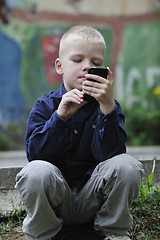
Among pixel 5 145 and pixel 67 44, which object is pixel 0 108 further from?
pixel 67 44

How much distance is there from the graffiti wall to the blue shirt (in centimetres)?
408

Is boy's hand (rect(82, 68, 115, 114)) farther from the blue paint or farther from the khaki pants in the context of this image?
the blue paint

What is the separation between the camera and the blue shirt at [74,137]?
201 cm

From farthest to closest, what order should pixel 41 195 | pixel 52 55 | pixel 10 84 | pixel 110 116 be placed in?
pixel 52 55, pixel 10 84, pixel 110 116, pixel 41 195

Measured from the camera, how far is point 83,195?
6.98ft

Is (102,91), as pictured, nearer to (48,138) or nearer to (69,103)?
(69,103)

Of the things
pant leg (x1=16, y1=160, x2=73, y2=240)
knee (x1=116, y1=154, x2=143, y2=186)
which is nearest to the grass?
pant leg (x1=16, y1=160, x2=73, y2=240)

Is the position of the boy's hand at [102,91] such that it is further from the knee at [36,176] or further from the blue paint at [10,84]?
the blue paint at [10,84]

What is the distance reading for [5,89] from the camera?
6285mm

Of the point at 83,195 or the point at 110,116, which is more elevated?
the point at 110,116

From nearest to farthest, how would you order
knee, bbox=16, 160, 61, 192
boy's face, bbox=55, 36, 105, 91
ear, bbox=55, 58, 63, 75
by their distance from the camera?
knee, bbox=16, 160, 61, 192 < boy's face, bbox=55, 36, 105, 91 < ear, bbox=55, 58, 63, 75

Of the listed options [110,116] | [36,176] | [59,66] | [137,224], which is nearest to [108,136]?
[110,116]

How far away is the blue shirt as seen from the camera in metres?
2.01

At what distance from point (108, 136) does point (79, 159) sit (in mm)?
282
